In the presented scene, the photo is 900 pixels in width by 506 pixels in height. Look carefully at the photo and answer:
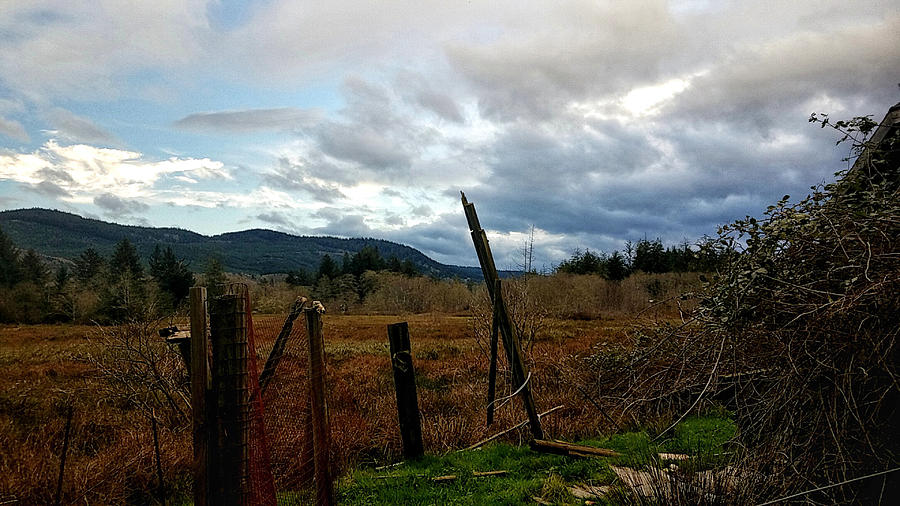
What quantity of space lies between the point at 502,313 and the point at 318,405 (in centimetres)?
279

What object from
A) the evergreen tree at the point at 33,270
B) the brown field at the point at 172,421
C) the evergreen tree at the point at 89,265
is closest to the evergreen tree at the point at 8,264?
the evergreen tree at the point at 33,270

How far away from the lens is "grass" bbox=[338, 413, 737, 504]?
201 inches

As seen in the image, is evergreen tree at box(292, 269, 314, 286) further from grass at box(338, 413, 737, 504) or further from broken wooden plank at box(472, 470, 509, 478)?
broken wooden plank at box(472, 470, 509, 478)

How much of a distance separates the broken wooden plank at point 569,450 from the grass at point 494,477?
7cm

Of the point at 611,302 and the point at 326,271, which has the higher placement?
the point at 326,271

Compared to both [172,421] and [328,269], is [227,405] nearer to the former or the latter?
[172,421]

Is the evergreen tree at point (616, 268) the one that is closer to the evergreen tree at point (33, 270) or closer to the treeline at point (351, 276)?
the treeline at point (351, 276)

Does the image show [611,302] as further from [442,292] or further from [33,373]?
[33,373]

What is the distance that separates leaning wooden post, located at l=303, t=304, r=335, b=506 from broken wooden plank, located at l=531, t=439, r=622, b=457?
9.85 feet

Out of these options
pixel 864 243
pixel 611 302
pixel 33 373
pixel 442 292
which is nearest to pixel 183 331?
pixel 864 243

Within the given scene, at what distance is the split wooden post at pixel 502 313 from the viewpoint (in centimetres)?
619

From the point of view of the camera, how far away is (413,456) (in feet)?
21.0

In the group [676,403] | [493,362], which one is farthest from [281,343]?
[676,403]

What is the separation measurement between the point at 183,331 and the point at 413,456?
385 centimetres
